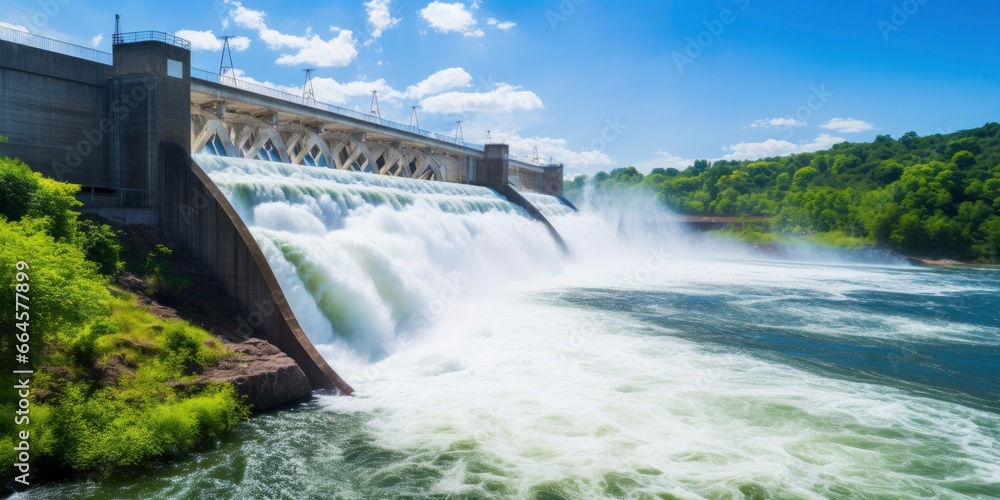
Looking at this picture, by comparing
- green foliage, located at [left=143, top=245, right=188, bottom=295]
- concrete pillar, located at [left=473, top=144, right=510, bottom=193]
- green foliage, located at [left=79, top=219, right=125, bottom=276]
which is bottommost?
green foliage, located at [left=143, top=245, right=188, bottom=295]

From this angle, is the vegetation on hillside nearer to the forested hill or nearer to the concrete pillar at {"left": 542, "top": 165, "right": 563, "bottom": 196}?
the concrete pillar at {"left": 542, "top": 165, "right": 563, "bottom": 196}

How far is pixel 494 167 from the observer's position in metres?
44.8

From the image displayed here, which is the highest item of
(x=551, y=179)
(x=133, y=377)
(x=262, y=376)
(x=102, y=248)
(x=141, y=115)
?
(x=551, y=179)

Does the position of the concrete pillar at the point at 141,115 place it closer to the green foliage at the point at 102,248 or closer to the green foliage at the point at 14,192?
the green foliage at the point at 102,248

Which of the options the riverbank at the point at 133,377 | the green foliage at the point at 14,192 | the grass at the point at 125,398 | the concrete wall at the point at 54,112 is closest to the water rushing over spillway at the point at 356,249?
the riverbank at the point at 133,377

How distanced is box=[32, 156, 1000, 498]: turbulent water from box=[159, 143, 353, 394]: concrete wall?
0.94m

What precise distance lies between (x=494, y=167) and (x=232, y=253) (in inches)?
1251

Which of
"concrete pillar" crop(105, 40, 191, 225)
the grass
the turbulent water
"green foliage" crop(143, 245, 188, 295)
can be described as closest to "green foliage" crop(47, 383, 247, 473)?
the grass

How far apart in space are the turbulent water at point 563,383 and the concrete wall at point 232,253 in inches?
37.1

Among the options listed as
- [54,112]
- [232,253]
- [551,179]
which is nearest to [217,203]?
[232,253]

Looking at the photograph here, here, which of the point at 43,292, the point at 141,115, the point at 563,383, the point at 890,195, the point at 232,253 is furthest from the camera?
the point at 890,195

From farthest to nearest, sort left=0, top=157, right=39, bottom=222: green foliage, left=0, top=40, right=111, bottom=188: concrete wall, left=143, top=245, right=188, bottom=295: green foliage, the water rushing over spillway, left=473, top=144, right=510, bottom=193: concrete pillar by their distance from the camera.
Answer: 1. left=473, top=144, right=510, bottom=193: concrete pillar
2. left=0, top=40, right=111, bottom=188: concrete wall
3. the water rushing over spillway
4. left=143, top=245, right=188, bottom=295: green foliage
5. left=0, top=157, right=39, bottom=222: green foliage

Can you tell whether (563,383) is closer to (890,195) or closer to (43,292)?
(43,292)

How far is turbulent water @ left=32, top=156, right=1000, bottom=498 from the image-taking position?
8.84 meters
